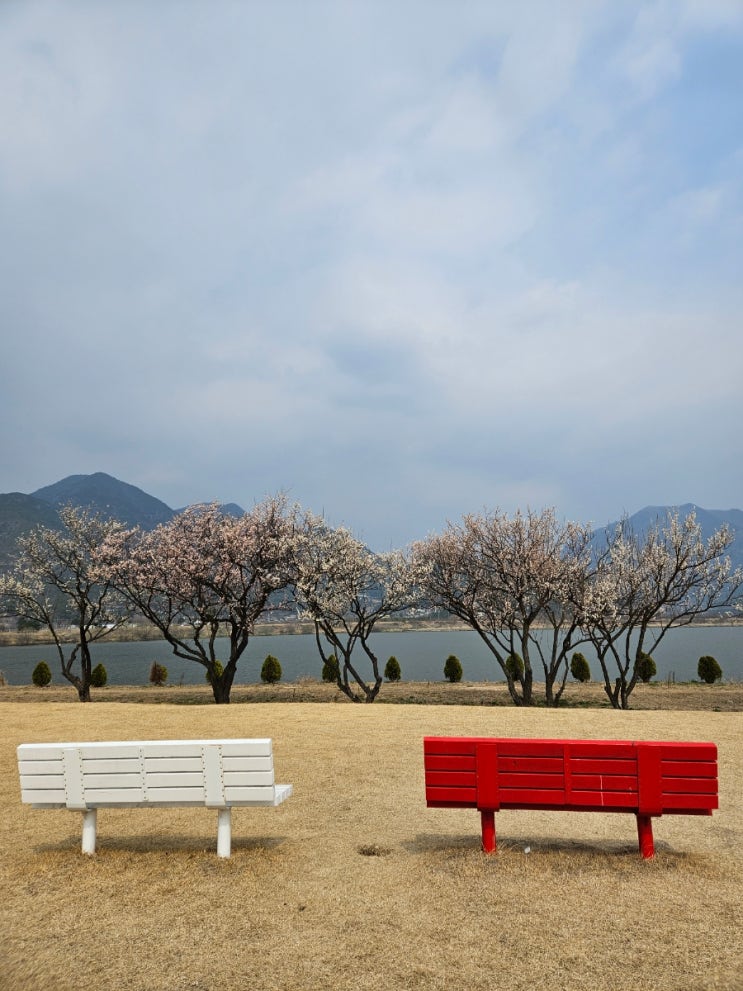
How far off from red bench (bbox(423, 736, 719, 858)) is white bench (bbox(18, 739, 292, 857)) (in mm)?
1792

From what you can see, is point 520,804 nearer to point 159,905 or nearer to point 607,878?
point 607,878

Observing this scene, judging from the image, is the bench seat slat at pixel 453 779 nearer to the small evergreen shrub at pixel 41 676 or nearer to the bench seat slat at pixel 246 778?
the bench seat slat at pixel 246 778

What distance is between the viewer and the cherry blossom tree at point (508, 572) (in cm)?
2881

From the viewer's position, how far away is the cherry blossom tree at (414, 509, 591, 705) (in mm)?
28812

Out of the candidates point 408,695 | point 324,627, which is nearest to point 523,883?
point 324,627

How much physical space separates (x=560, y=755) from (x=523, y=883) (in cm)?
123

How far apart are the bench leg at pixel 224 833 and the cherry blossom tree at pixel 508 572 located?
72.5ft

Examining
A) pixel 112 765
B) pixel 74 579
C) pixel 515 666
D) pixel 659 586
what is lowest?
pixel 515 666

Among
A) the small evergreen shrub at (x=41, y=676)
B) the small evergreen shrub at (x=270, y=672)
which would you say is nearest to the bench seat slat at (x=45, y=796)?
the small evergreen shrub at (x=270, y=672)

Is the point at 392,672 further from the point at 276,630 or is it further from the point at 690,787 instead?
the point at 276,630

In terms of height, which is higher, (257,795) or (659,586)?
(659,586)

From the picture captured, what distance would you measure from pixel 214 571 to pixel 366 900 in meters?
24.8

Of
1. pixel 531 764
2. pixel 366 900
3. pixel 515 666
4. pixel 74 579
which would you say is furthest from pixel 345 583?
pixel 366 900

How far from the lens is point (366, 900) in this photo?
20.4 ft
